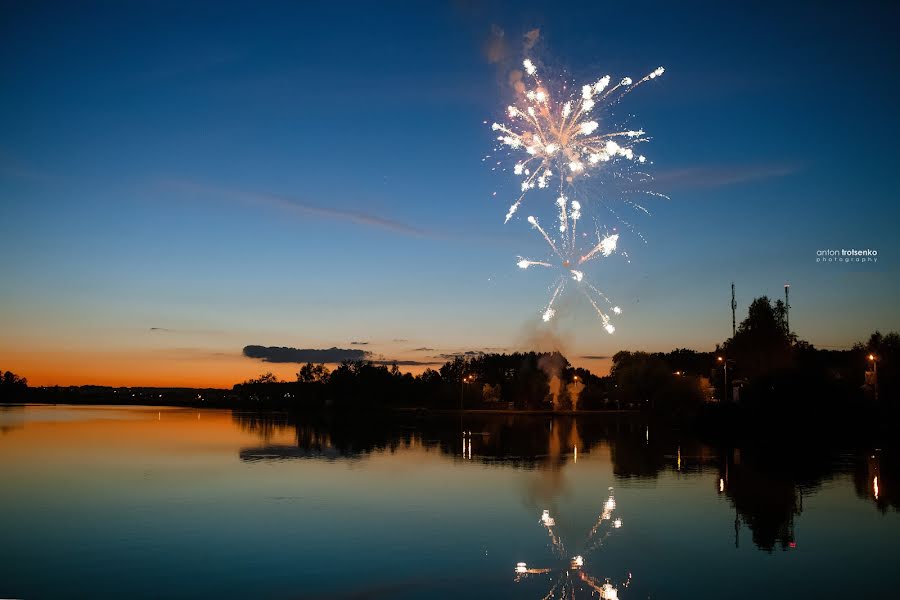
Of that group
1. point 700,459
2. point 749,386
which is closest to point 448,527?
point 700,459

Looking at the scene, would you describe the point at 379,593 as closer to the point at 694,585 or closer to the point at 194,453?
the point at 694,585

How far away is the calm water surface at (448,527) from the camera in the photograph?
16734 mm

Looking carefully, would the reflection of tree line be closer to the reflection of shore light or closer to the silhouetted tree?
the reflection of shore light

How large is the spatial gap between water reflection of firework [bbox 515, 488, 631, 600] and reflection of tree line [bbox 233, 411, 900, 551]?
13.8 feet

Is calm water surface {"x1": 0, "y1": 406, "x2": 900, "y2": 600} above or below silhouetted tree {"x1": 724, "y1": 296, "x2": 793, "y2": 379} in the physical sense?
below

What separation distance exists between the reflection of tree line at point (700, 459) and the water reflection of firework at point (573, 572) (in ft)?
13.8

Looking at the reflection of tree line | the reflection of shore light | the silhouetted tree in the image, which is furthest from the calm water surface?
the silhouetted tree

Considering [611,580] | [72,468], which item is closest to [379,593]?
[611,580]

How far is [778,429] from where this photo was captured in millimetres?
62688

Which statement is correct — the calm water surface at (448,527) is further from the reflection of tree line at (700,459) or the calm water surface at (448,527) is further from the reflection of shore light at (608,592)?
the reflection of tree line at (700,459)

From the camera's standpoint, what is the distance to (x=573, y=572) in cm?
1725

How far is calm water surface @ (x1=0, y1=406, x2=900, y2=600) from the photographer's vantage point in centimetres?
1673

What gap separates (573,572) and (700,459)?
98.3 ft

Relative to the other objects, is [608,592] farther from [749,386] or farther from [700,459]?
[749,386]
